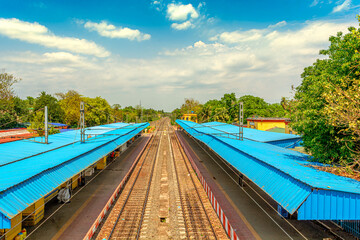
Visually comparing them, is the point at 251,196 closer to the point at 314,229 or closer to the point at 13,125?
the point at 314,229

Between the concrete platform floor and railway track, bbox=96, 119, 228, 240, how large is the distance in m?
1.31

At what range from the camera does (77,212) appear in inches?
586

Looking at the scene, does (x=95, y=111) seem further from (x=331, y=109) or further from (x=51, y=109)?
(x=331, y=109)

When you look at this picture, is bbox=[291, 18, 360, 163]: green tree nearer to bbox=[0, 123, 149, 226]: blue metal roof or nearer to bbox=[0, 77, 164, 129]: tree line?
bbox=[0, 123, 149, 226]: blue metal roof

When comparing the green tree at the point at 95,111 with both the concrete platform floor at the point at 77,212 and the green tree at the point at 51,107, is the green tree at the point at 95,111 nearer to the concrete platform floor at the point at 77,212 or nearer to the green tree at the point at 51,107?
the green tree at the point at 51,107

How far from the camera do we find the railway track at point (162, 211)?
1263 cm

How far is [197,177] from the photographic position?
23359 mm

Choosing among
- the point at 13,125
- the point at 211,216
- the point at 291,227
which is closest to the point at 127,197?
the point at 211,216

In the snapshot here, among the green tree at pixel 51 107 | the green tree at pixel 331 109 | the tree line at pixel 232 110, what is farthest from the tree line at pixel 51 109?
the green tree at pixel 331 109

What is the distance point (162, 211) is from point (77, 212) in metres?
6.37

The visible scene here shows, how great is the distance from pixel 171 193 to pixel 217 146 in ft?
30.1

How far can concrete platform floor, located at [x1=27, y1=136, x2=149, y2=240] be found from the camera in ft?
40.3

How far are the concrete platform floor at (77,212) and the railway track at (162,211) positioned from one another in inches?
51.7

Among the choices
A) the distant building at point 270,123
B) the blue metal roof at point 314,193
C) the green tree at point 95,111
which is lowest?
the blue metal roof at point 314,193
